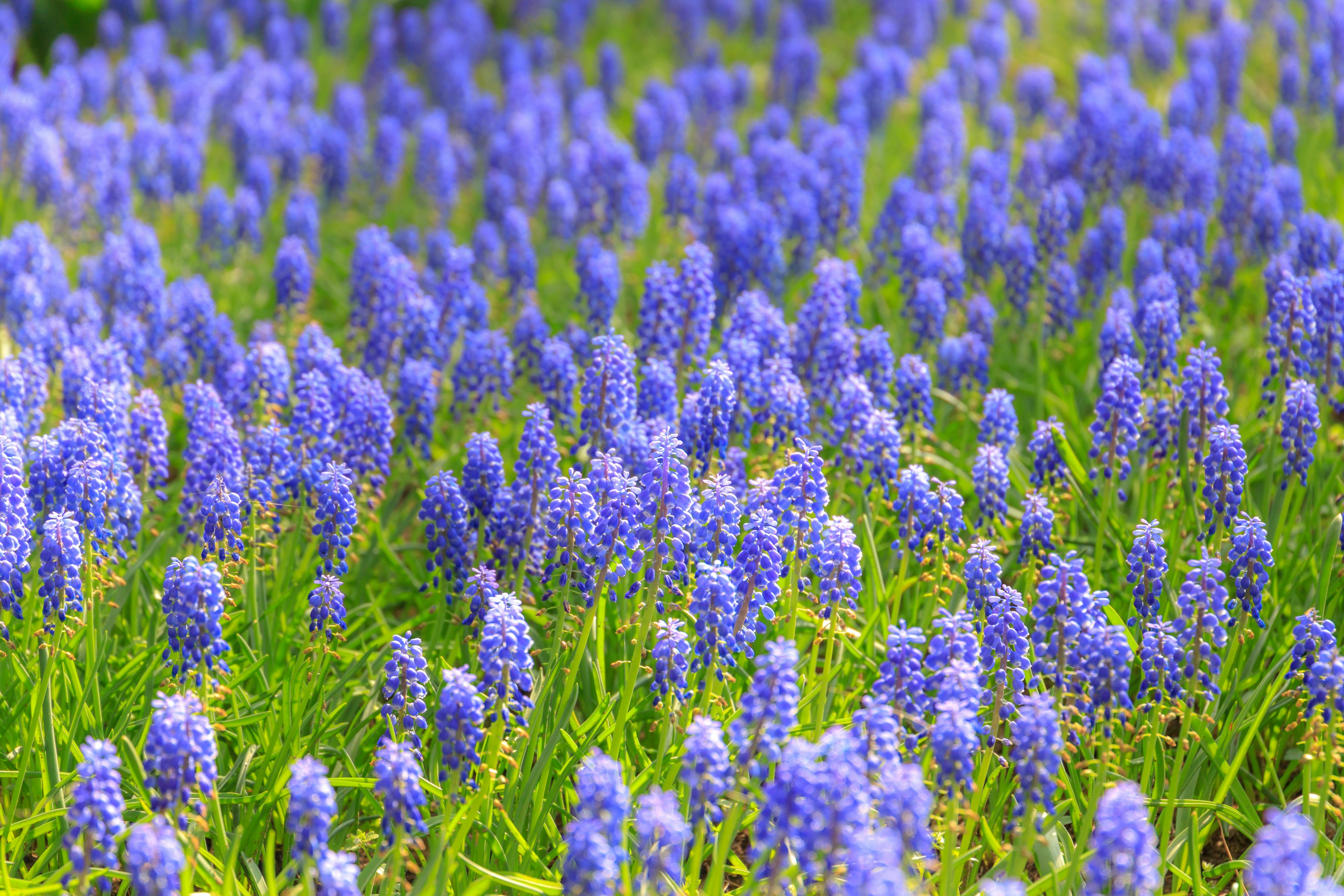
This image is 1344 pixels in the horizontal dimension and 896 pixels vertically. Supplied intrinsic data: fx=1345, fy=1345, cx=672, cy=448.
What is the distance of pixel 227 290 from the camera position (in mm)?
10219

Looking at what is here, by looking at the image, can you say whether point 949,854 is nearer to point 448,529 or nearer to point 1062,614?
point 1062,614

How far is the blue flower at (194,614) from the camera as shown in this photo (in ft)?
15.4

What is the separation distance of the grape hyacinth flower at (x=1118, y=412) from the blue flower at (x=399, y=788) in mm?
3380

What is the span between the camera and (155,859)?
12.2 feet

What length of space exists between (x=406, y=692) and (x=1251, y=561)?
126 inches

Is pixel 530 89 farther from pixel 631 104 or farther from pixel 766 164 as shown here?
pixel 766 164

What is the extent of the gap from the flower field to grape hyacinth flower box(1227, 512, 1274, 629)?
70 mm

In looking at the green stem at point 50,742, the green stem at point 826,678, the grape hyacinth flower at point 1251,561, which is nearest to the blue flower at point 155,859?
the green stem at point 50,742

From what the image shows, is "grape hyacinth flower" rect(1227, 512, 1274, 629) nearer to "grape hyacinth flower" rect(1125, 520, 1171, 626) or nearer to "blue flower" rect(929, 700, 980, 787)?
"grape hyacinth flower" rect(1125, 520, 1171, 626)

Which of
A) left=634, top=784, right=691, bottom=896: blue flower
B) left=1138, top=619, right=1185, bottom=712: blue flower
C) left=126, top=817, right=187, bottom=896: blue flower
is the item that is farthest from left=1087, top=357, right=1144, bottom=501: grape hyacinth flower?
left=126, top=817, right=187, bottom=896: blue flower

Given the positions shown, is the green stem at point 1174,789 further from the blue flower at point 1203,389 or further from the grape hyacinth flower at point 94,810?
the grape hyacinth flower at point 94,810

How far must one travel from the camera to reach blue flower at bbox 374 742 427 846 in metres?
4.22

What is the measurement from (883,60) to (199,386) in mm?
9276

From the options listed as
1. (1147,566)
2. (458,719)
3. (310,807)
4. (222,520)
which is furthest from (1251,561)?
(222,520)
